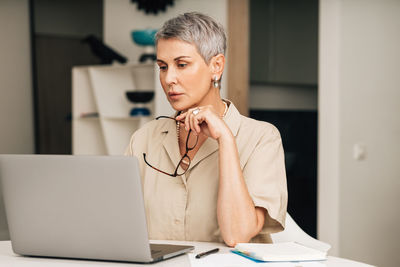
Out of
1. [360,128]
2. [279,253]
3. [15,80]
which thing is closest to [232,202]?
[279,253]

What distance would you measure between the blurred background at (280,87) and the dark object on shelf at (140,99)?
0.05 feet

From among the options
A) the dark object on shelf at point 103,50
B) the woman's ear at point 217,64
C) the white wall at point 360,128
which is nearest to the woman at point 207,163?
the woman's ear at point 217,64

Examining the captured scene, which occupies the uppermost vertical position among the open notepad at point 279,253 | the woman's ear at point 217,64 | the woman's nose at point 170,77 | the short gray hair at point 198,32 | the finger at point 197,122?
the short gray hair at point 198,32

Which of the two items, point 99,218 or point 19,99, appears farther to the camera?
point 19,99

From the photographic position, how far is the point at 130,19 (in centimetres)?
436

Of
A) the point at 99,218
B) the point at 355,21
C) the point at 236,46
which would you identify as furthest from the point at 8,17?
the point at 99,218

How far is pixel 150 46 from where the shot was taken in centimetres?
392

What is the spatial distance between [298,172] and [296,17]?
1236mm

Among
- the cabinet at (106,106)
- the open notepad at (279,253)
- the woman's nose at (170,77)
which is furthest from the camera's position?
the cabinet at (106,106)

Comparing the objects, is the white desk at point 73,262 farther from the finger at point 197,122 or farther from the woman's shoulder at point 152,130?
the woman's shoulder at point 152,130

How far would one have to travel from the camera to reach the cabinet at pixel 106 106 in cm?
418

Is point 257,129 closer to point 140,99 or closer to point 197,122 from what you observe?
point 197,122

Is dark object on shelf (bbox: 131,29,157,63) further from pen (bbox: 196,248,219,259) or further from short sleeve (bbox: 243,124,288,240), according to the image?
pen (bbox: 196,248,219,259)

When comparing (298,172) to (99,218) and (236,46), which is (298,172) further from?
(99,218)
